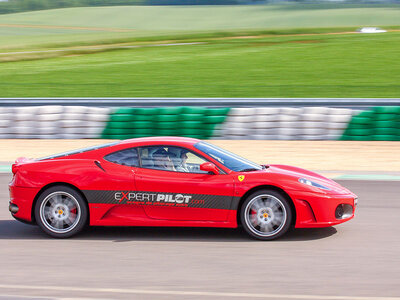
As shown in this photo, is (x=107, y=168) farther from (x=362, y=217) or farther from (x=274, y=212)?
(x=362, y=217)

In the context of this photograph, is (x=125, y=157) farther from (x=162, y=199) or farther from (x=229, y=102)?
(x=229, y=102)

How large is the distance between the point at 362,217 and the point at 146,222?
303cm

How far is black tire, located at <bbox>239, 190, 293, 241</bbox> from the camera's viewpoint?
6.59m

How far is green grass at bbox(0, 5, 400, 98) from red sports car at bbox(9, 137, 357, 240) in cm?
1970

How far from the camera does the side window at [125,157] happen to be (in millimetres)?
6806

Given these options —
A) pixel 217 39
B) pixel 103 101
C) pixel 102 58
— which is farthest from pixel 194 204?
pixel 217 39

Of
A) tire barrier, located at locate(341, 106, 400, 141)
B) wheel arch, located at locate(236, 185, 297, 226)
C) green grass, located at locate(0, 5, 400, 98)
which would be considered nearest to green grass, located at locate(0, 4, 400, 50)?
green grass, located at locate(0, 5, 400, 98)

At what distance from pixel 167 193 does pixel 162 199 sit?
9cm

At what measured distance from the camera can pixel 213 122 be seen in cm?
1566

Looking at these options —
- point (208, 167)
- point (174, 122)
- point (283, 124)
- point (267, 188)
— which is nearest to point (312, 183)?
point (267, 188)

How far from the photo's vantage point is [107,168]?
6.79 meters

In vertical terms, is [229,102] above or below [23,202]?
above

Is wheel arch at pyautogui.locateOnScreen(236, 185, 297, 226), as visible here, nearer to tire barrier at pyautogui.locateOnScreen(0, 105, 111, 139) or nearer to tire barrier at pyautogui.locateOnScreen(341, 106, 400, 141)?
tire barrier at pyautogui.locateOnScreen(341, 106, 400, 141)

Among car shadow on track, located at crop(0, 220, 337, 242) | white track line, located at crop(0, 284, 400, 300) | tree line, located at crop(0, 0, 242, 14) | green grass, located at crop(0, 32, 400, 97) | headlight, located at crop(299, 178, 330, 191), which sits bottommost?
white track line, located at crop(0, 284, 400, 300)
